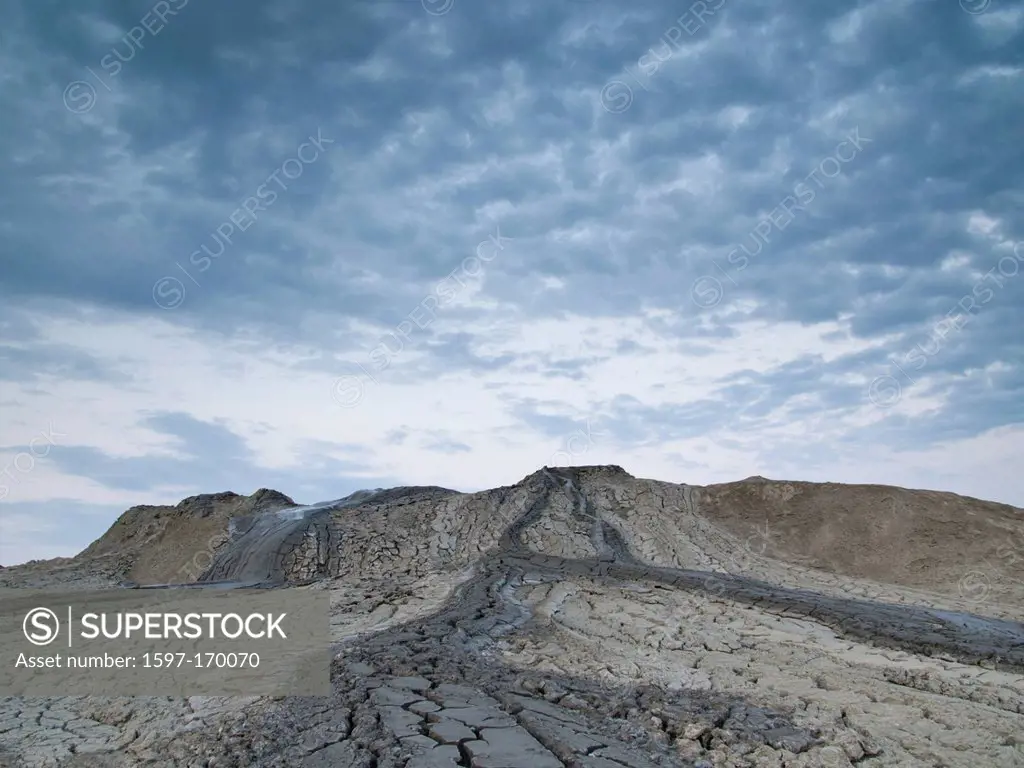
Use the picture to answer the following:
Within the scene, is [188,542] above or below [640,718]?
above

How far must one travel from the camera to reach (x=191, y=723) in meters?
5.44

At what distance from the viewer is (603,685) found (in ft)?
20.7

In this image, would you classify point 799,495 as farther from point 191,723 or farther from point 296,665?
point 191,723

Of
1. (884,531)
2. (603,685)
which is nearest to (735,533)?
(884,531)

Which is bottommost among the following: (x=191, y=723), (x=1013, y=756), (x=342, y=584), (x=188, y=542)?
(x=1013, y=756)

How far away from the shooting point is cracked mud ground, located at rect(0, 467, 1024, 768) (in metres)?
4.77

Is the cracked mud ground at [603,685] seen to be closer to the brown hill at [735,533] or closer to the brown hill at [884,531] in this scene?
the brown hill at [735,533]

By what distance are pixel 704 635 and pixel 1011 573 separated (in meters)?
10.8

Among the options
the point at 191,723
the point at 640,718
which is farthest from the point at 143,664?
the point at 640,718

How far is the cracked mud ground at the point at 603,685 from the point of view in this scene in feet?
15.6
